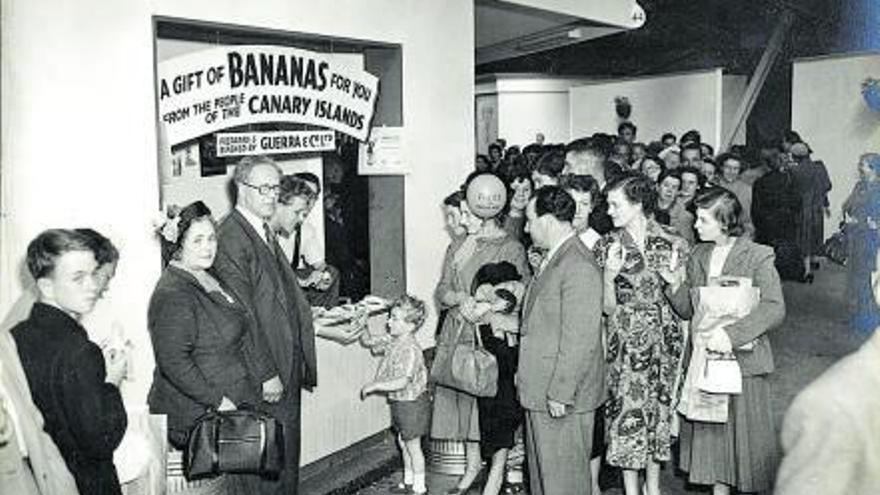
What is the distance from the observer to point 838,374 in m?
1.97

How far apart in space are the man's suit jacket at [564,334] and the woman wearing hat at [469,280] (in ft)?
2.24

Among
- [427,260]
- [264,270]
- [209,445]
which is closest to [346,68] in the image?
[427,260]

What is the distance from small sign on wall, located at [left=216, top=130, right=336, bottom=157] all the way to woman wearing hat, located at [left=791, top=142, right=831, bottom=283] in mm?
3045

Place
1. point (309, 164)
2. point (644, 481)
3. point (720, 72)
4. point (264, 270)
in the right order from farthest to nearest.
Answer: point (720, 72) → point (309, 164) → point (644, 481) → point (264, 270)

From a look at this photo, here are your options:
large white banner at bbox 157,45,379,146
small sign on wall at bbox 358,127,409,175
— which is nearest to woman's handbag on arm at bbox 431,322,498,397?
small sign on wall at bbox 358,127,409,175

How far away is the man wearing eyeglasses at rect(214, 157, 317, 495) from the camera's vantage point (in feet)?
13.2

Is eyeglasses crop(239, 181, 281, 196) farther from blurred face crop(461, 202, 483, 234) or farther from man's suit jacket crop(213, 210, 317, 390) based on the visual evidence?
blurred face crop(461, 202, 483, 234)

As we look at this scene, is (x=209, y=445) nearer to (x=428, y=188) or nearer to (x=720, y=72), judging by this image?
(x=428, y=188)

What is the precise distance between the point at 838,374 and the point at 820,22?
3.35 meters

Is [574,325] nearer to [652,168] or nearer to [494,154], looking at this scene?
[652,168]

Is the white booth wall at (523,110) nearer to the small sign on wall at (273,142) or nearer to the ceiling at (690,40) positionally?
the ceiling at (690,40)

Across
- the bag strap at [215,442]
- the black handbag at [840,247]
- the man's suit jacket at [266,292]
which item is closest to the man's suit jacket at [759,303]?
the black handbag at [840,247]

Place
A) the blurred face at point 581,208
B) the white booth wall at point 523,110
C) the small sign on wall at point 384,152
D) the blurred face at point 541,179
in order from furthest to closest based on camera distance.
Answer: the white booth wall at point 523,110 → the small sign on wall at point 384,152 → the blurred face at point 541,179 → the blurred face at point 581,208

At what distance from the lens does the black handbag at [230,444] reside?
3568 millimetres
